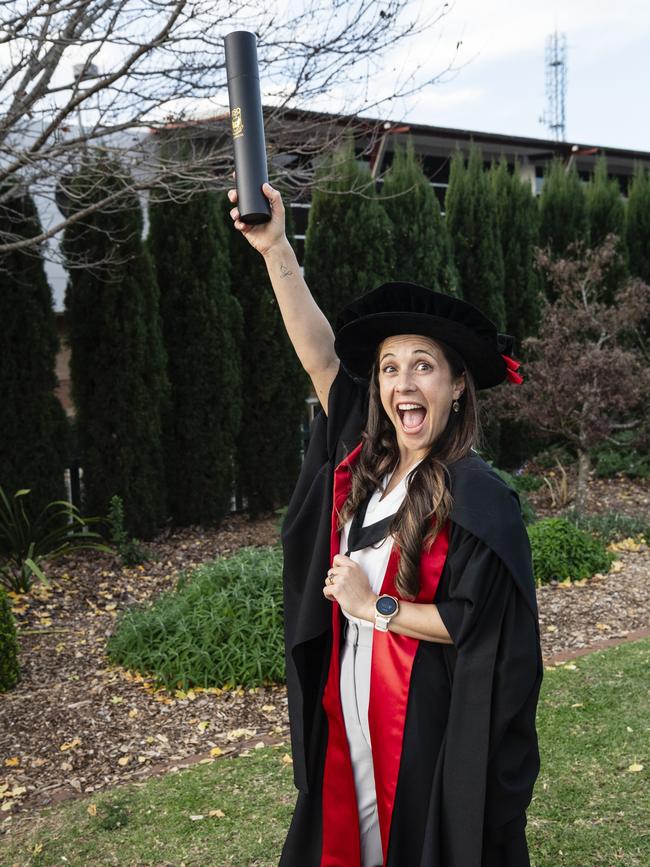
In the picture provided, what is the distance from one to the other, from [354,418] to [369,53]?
13.5 feet

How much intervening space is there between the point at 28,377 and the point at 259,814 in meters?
5.18

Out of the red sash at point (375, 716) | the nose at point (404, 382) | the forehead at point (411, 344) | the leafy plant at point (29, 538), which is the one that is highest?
the forehead at point (411, 344)

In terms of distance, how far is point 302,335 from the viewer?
7.36ft

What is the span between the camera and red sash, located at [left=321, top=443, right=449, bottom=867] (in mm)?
1924

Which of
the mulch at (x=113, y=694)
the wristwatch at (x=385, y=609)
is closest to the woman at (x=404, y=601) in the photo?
the wristwatch at (x=385, y=609)

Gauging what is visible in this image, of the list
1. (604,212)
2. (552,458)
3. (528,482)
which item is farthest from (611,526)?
(604,212)

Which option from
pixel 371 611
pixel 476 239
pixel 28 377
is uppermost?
pixel 476 239

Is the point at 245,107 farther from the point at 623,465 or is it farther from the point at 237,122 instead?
the point at 623,465

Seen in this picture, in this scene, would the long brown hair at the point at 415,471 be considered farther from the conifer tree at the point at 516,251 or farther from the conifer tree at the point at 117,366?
the conifer tree at the point at 516,251

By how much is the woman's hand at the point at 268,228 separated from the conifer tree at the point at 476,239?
357 inches

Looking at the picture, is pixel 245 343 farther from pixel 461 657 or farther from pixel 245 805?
pixel 461 657

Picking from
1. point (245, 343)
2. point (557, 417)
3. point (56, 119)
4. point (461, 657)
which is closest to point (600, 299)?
point (557, 417)

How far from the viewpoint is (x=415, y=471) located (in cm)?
198

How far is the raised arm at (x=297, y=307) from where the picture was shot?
82.7 inches
